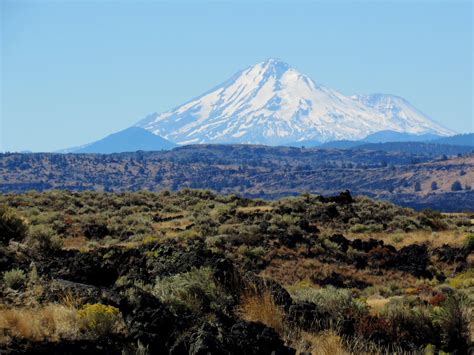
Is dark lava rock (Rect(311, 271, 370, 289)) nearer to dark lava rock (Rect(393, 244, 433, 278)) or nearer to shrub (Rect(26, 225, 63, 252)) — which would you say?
dark lava rock (Rect(393, 244, 433, 278))

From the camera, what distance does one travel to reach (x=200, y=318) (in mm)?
8555

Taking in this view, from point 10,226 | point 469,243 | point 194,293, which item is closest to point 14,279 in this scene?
point 194,293

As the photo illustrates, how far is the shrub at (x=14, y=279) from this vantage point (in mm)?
9727

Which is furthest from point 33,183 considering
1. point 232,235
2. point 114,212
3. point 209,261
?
point 209,261

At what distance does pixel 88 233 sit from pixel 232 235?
262 inches

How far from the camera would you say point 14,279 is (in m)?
9.77

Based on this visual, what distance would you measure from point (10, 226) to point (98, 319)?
10375mm

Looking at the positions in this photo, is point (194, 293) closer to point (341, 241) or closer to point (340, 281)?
point (340, 281)

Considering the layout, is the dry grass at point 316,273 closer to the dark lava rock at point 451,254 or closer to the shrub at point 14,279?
the dark lava rock at point 451,254

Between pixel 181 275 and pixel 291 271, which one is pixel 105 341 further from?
pixel 291 271

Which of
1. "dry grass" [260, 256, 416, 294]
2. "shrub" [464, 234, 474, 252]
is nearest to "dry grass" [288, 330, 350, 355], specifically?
"dry grass" [260, 256, 416, 294]

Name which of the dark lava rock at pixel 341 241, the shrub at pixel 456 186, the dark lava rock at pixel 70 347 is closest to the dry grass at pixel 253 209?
the dark lava rock at pixel 341 241

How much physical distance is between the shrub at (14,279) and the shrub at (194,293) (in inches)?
80.2

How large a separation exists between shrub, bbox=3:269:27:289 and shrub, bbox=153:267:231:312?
2038mm
